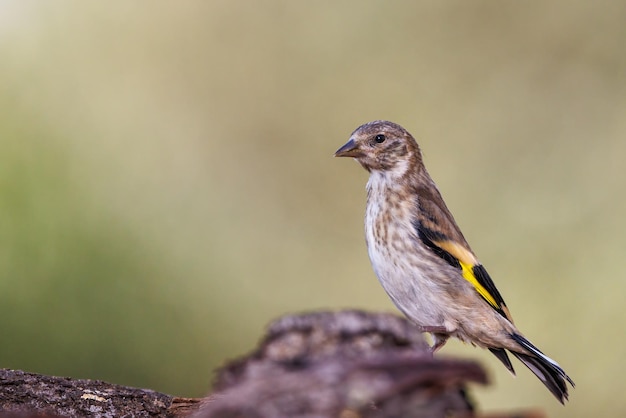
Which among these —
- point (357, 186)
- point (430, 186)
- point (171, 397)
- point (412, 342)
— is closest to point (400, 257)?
point (430, 186)

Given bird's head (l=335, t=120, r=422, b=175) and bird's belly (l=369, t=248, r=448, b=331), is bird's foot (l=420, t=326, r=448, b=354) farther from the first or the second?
bird's head (l=335, t=120, r=422, b=175)

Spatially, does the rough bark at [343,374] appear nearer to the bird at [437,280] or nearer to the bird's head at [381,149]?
the bird at [437,280]

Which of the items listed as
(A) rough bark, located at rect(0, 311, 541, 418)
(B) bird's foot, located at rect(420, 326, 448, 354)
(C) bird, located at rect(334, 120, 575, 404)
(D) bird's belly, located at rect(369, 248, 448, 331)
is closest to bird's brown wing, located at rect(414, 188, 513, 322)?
(C) bird, located at rect(334, 120, 575, 404)

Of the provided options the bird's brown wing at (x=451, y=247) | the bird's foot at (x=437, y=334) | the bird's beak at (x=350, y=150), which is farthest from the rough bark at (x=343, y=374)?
the bird's beak at (x=350, y=150)

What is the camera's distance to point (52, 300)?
902 centimetres

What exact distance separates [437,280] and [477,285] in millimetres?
335

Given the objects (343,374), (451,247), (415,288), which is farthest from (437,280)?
(343,374)

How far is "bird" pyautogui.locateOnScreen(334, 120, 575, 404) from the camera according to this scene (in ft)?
19.3

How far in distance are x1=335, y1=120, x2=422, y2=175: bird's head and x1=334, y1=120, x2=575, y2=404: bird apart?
244 millimetres

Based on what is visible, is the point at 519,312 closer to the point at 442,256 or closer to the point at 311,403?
the point at 442,256

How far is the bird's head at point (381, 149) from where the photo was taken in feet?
21.5

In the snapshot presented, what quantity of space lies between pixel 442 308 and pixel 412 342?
3.73 m

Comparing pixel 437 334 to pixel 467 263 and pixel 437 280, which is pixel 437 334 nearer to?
pixel 437 280

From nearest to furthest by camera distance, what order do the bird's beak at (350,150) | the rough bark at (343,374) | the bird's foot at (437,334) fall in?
the rough bark at (343,374) < the bird's foot at (437,334) < the bird's beak at (350,150)
